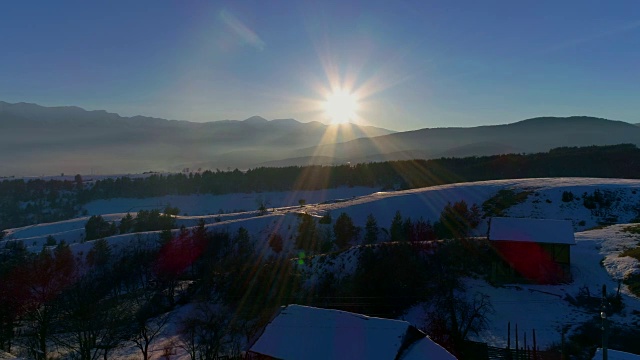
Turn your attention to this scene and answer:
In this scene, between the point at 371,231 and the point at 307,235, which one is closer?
the point at 371,231

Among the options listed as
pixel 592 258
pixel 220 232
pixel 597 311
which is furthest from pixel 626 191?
pixel 220 232

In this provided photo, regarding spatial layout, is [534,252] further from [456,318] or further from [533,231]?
[456,318]

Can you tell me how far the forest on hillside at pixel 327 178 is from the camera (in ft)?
324

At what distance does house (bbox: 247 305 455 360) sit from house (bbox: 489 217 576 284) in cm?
1774

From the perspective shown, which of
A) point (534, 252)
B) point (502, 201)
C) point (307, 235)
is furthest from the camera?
point (307, 235)

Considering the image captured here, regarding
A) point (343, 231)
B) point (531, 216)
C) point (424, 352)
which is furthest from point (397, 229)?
A: point (424, 352)

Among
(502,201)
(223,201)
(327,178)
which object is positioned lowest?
(223,201)

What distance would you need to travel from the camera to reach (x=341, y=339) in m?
19.3

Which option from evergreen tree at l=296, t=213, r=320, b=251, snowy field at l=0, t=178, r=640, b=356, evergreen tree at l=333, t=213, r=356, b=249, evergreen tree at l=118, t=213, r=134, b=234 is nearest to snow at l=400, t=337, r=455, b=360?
snowy field at l=0, t=178, r=640, b=356

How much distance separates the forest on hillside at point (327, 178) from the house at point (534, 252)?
68.5 m

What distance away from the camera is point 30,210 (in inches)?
5576

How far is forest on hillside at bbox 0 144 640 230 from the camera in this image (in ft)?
324

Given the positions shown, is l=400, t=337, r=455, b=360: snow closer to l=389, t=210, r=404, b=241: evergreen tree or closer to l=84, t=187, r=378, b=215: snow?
l=389, t=210, r=404, b=241: evergreen tree

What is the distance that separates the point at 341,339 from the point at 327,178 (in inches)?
4649
